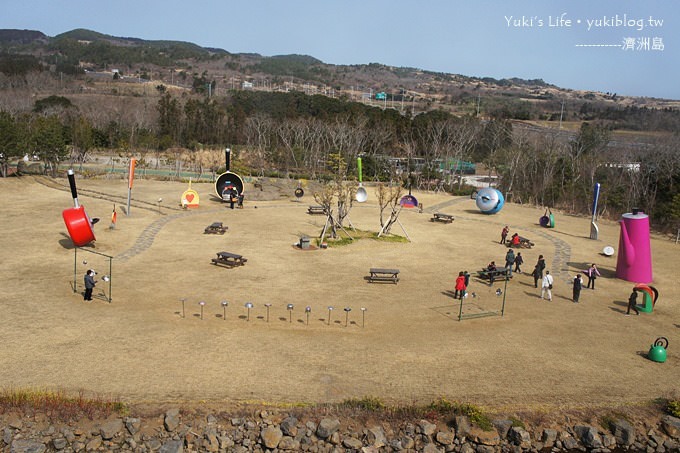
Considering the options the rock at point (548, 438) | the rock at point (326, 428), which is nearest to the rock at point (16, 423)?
the rock at point (326, 428)

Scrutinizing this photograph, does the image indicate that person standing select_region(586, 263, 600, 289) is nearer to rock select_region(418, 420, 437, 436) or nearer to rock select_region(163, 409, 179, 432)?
rock select_region(418, 420, 437, 436)

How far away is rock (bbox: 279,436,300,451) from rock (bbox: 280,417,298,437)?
0.13m

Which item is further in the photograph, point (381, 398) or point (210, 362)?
point (210, 362)

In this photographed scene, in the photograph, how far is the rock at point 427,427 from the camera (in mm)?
13688

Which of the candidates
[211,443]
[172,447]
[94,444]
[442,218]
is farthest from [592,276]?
[94,444]

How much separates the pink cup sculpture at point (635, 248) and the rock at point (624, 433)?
12578 millimetres

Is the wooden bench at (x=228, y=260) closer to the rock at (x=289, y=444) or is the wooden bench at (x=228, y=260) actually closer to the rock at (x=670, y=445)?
the rock at (x=289, y=444)

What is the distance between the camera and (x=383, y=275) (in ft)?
79.0

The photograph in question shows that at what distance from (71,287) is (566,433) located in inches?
674

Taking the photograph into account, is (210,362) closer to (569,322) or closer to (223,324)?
(223,324)

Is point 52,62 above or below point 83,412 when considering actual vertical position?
above

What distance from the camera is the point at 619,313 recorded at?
21.5 m

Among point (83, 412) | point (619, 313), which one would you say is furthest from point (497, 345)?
point (83, 412)

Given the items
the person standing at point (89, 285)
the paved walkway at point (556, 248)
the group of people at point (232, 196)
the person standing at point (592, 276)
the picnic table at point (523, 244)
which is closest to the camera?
the person standing at point (89, 285)
